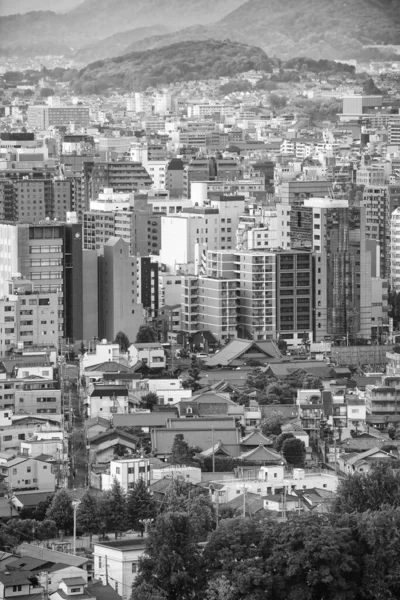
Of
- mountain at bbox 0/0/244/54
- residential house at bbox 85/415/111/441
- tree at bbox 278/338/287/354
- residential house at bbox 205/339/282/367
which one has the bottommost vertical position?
tree at bbox 278/338/287/354

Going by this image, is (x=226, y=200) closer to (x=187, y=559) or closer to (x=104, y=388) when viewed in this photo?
(x=104, y=388)

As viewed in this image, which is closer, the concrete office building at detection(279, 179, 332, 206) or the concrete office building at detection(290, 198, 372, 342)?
the concrete office building at detection(290, 198, 372, 342)

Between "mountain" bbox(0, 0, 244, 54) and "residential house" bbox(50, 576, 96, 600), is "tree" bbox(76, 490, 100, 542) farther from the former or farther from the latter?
"mountain" bbox(0, 0, 244, 54)

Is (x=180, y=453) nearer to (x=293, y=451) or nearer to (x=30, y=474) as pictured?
(x=293, y=451)

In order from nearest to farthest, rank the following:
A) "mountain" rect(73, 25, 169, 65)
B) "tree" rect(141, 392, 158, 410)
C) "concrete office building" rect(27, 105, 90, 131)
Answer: "tree" rect(141, 392, 158, 410)
"concrete office building" rect(27, 105, 90, 131)
"mountain" rect(73, 25, 169, 65)

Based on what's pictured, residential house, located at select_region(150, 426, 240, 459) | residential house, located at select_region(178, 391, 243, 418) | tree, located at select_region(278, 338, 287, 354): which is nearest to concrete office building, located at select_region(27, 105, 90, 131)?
tree, located at select_region(278, 338, 287, 354)

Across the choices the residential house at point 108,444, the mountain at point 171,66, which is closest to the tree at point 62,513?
the residential house at point 108,444
